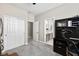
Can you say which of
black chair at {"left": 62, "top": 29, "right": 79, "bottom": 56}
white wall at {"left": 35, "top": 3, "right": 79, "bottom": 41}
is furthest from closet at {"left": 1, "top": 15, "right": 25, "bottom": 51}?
black chair at {"left": 62, "top": 29, "right": 79, "bottom": 56}

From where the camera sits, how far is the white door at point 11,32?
7.58 feet

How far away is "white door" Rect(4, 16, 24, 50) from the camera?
2.31 meters

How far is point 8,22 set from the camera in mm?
2307

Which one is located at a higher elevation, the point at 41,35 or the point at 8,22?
the point at 8,22

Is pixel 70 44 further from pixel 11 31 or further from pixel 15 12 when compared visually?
pixel 15 12

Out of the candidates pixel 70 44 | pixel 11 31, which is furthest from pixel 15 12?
pixel 70 44

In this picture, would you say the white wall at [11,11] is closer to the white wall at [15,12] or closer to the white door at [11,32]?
the white wall at [15,12]

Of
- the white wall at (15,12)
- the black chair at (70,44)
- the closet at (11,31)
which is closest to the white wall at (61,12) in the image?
the white wall at (15,12)

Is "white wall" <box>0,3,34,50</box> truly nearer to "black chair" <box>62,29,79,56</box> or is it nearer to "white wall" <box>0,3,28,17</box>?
"white wall" <box>0,3,28,17</box>

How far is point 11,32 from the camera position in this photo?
2.36 meters

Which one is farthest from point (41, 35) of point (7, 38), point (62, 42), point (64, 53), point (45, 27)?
point (7, 38)

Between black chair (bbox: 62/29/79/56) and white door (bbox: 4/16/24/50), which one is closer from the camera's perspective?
black chair (bbox: 62/29/79/56)

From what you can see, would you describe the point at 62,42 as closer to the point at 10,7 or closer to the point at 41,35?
the point at 41,35

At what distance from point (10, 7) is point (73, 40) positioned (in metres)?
2.57
